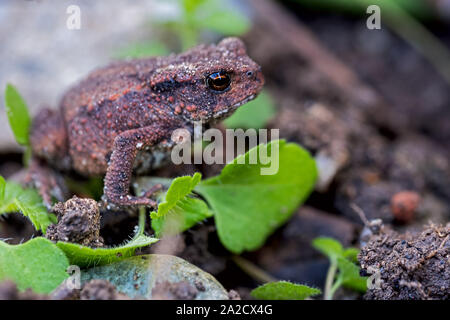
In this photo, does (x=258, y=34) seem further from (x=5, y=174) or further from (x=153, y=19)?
(x=5, y=174)

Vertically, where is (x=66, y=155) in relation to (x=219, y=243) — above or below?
above

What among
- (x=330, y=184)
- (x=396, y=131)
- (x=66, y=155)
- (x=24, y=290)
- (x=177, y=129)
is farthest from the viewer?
(x=396, y=131)

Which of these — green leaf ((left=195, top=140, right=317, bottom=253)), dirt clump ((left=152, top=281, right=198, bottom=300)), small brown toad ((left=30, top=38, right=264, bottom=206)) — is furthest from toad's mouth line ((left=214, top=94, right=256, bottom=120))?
dirt clump ((left=152, top=281, right=198, bottom=300))

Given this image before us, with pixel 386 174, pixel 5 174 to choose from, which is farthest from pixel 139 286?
pixel 386 174

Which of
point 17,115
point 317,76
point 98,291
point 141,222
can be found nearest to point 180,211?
point 141,222

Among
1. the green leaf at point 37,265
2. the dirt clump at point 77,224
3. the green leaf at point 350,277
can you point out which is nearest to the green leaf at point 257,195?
the green leaf at point 350,277

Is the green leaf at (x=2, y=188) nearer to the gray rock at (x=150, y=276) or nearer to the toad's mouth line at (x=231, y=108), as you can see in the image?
the gray rock at (x=150, y=276)

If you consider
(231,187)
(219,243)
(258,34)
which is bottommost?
(219,243)
